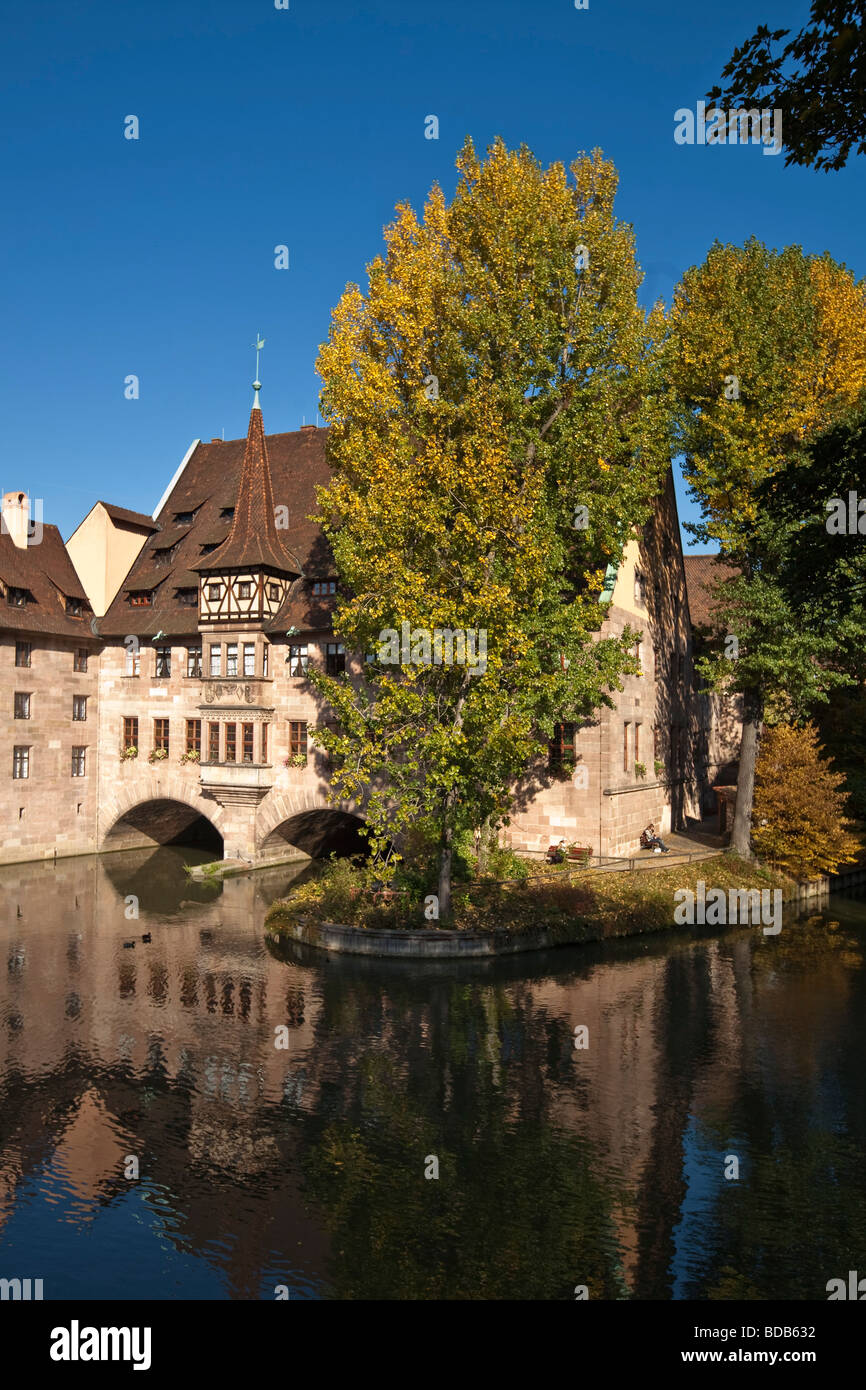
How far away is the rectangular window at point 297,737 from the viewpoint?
36.3m

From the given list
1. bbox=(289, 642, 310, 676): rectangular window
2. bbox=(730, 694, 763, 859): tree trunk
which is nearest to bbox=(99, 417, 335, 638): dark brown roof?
bbox=(289, 642, 310, 676): rectangular window

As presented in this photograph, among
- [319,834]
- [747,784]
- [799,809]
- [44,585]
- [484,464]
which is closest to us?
[484,464]

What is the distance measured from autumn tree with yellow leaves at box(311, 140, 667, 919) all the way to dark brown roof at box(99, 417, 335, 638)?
8.34 m

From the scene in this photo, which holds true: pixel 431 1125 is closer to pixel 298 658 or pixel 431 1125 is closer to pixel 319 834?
pixel 298 658

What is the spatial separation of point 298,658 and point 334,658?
5.36 feet

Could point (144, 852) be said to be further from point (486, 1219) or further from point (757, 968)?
point (486, 1219)

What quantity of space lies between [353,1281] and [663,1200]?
4.44m

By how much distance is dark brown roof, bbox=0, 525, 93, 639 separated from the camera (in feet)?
129

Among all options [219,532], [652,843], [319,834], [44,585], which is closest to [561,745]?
[652,843]

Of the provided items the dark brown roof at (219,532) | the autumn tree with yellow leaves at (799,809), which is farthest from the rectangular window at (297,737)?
the autumn tree with yellow leaves at (799,809)

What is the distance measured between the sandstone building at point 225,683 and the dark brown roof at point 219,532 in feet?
0.36

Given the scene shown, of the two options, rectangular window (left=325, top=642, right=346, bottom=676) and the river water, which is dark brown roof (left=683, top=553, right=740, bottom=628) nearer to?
rectangular window (left=325, top=642, right=346, bottom=676)

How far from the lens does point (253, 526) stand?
37.0 meters

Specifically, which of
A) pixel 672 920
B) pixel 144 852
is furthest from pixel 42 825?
pixel 672 920
